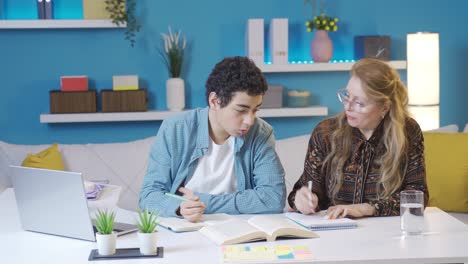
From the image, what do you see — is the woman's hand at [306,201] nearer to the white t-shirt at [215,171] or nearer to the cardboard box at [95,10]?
the white t-shirt at [215,171]

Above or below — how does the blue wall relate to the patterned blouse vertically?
above

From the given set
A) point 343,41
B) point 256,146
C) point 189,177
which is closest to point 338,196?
point 256,146

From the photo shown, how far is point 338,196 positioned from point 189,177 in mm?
543

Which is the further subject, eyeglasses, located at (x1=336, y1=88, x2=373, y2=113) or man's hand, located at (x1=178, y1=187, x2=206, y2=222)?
eyeglasses, located at (x1=336, y1=88, x2=373, y2=113)

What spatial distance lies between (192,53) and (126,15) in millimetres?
464

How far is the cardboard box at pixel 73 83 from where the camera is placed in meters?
4.43

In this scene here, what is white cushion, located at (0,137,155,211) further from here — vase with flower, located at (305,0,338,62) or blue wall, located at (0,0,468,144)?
vase with flower, located at (305,0,338,62)

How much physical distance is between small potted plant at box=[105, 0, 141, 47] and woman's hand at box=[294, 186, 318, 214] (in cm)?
207

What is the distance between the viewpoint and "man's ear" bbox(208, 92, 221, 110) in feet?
9.18

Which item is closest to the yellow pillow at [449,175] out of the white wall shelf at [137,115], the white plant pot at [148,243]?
the white wall shelf at [137,115]

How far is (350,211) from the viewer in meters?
2.64

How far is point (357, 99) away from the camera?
2820mm

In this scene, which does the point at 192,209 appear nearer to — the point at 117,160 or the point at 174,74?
the point at 117,160

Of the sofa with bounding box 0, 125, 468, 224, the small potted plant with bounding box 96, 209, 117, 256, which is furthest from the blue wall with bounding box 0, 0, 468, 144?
the small potted plant with bounding box 96, 209, 117, 256
